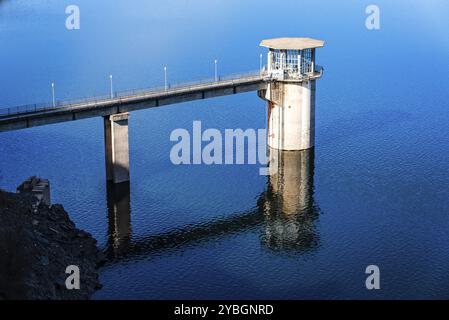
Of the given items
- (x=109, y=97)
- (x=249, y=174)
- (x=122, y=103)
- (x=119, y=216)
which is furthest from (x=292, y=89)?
(x=119, y=216)

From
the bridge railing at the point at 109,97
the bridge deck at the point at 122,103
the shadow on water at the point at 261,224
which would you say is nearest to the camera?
the shadow on water at the point at 261,224

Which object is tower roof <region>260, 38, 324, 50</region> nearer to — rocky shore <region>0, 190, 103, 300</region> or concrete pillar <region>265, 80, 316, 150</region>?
concrete pillar <region>265, 80, 316, 150</region>

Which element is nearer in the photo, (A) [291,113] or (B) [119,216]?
(B) [119,216]

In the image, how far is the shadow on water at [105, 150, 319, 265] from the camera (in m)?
87.8

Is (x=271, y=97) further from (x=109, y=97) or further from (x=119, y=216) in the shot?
(x=119, y=216)

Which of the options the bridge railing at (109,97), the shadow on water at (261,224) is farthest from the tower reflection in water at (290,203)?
the bridge railing at (109,97)

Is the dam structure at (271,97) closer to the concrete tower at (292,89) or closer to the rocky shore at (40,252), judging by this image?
the concrete tower at (292,89)

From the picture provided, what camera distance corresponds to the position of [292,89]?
112438 mm

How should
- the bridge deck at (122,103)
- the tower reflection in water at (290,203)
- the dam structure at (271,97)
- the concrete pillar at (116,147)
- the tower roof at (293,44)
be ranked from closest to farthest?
the tower reflection in water at (290,203)
the bridge deck at (122,103)
the concrete pillar at (116,147)
the dam structure at (271,97)
the tower roof at (293,44)

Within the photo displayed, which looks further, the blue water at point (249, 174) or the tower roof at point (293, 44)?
the tower roof at point (293, 44)

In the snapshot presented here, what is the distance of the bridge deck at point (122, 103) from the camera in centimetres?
9519

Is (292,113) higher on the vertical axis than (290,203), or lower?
higher

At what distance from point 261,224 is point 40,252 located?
27.2 meters

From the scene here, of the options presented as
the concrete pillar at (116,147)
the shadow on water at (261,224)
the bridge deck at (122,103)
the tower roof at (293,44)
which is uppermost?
the tower roof at (293,44)
